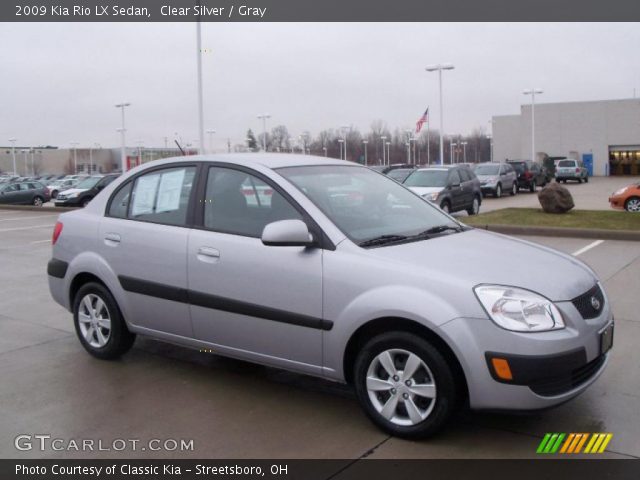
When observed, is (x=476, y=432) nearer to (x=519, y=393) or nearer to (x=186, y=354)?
(x=519, y=393)

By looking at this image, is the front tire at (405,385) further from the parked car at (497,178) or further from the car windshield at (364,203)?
the parked car at (497,178)

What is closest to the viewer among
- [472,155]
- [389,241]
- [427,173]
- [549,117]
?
[389,241]

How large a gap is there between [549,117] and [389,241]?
58.9m

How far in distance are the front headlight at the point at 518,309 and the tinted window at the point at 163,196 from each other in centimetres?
244

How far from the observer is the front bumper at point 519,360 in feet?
11.8

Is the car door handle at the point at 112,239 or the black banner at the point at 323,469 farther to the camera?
the car door handle at the point at 112,239

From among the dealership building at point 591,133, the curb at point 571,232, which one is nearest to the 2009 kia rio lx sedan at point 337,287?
the curb at point 571,232

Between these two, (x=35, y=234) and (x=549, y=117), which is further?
(x=549, y=117)

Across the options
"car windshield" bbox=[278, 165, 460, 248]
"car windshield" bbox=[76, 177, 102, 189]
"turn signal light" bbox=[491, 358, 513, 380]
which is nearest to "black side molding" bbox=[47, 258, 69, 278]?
"car windshield" bbox=[278, 165, 460, 248]

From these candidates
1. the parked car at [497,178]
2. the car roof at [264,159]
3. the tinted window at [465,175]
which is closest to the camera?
the car roof at [264,159]

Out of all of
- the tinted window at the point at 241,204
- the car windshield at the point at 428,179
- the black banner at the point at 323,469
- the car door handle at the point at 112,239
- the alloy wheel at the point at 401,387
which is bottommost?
the black banner at the point at 323,469

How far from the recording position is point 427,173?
61.4 feet
